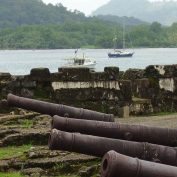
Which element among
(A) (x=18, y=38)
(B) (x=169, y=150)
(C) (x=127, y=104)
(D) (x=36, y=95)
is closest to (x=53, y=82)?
(D) (x=36, y=95)

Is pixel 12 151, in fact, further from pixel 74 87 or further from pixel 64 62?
pixel 64 62

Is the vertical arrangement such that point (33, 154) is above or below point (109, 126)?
below

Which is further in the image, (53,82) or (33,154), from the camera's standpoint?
(53,82)

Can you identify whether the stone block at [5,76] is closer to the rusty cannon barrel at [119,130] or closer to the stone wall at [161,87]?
the stone wall at [161,87]

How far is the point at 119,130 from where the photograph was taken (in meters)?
8.64

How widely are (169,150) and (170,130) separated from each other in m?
1.05

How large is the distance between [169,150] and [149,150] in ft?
0.83

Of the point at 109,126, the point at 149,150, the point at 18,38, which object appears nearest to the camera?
the point at 149,150

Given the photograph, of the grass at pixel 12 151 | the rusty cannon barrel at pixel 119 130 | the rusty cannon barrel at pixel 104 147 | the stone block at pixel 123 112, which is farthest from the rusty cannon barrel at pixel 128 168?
the stone block at pixel 123 112

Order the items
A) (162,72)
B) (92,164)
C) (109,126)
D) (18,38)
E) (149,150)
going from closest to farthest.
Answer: (149,150) < (109,126) < (92,164) < (162,72) < (18,38)

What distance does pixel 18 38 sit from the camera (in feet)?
571

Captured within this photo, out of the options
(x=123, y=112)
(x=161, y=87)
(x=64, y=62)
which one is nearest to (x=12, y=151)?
(x=123, y=112)

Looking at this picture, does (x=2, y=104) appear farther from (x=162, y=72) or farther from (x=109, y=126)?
(x=109, y=126)

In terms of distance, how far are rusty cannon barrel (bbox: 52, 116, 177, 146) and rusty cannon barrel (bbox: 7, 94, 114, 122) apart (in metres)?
1.54
